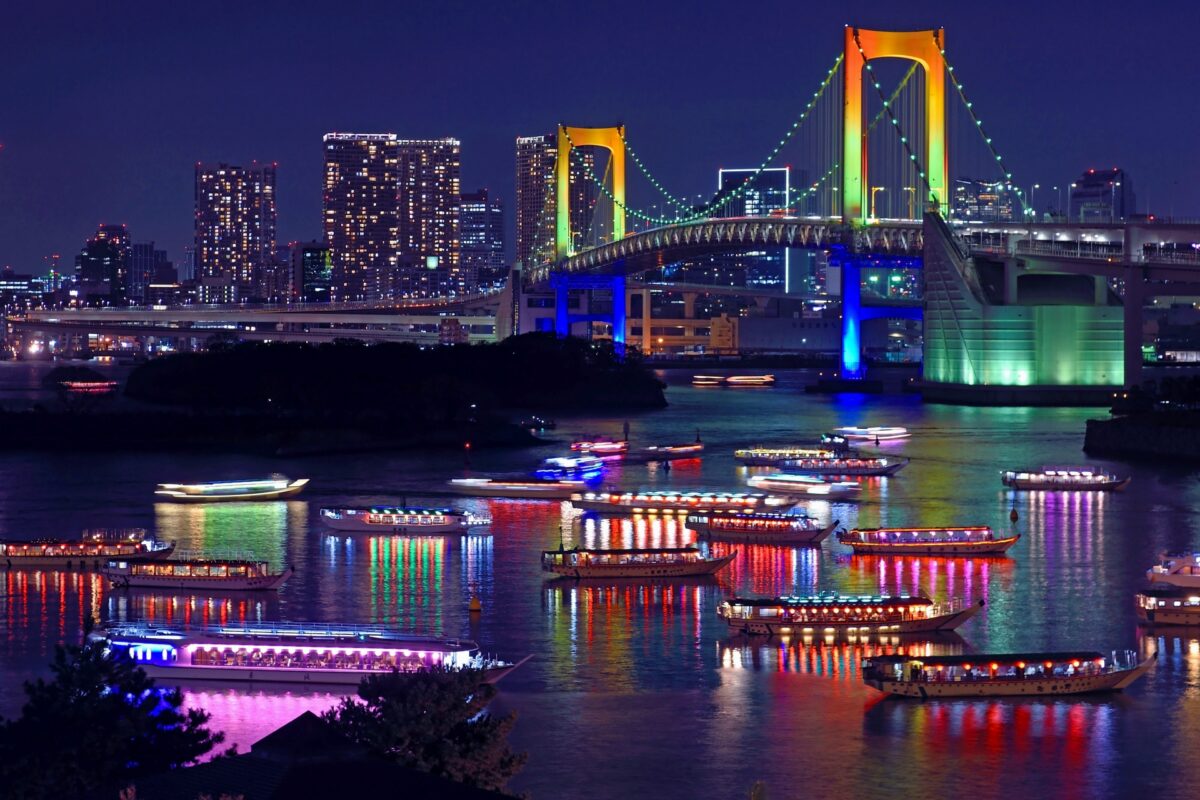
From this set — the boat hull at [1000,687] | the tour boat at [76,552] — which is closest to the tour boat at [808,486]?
the tour boat at [76,552]

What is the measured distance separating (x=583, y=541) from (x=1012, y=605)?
189 inches

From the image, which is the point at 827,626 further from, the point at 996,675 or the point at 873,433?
the point at 873,433

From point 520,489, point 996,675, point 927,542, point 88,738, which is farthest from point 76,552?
point 88,738

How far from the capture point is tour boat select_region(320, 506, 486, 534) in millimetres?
18234

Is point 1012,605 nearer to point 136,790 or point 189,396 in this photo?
point 136,790

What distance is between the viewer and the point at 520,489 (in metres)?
21.9

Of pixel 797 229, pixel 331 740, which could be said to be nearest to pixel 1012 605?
pixel 331 740

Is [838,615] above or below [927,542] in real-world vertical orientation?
below

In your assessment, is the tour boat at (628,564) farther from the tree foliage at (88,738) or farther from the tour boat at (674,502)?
the tree foliage at (88,738)

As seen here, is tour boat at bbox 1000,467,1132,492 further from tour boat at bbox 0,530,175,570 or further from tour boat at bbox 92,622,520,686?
tour boat at bbox 92,622,520,686

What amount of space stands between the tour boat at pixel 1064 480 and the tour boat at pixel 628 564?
7.97 meters

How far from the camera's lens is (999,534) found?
18.2 m

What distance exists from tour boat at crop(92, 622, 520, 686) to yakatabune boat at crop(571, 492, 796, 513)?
8.45 m

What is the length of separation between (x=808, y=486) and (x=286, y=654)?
11.5 metres
